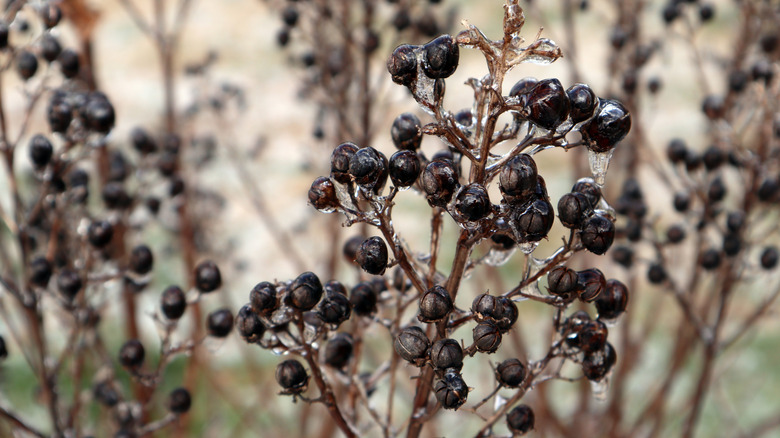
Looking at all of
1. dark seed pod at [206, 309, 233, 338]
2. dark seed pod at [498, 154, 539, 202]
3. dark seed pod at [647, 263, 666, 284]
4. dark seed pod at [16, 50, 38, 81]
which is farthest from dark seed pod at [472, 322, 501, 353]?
dark seed pod at [16, 50, 38, 81]

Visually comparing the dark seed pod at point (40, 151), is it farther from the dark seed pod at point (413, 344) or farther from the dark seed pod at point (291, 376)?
Result: the dark seed pod at point (413, 344)

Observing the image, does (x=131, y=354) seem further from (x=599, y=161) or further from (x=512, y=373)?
(x=599, y=161)

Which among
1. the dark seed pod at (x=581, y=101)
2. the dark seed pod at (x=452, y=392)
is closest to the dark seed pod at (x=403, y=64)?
the dark seed pod at (x=581, y=101)

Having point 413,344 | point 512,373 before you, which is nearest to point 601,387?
point 512,373

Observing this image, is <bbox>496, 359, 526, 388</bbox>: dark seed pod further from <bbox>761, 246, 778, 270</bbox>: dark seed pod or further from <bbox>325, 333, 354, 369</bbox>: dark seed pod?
<bbox>761, 246, 778, 270</bbox>: dark seed pod

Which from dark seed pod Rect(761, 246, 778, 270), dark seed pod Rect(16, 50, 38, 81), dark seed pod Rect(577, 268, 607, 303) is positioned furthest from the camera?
dark seed pod Rect(761, 246, 778, 270)

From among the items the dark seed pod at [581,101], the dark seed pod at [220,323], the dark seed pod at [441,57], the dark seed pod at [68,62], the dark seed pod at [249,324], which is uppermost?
the dark seed pod at [68,62]
